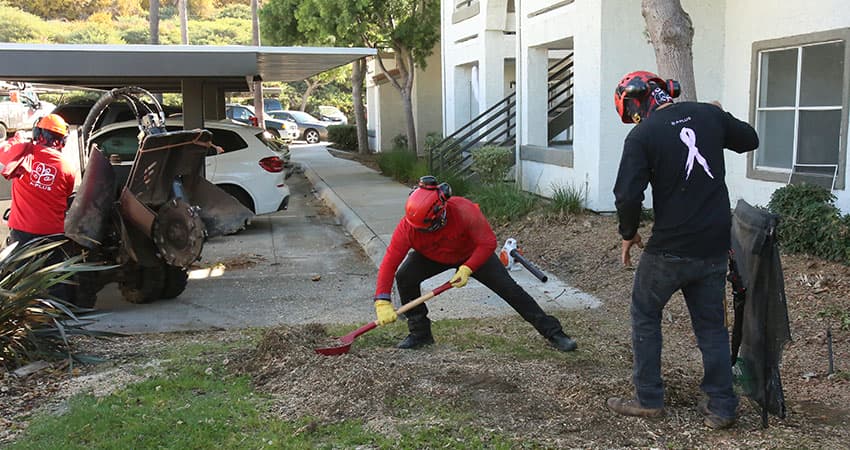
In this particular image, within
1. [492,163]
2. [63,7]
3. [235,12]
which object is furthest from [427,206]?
[235,12]

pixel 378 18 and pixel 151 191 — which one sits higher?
pixel 378 18

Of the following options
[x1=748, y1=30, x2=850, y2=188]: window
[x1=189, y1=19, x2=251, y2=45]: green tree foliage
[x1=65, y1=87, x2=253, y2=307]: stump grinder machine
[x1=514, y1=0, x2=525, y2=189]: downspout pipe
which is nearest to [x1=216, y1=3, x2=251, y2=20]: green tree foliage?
[x1=189, y1=19, x2=251, y2=45]: green tree foliage

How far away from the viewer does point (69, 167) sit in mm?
6539

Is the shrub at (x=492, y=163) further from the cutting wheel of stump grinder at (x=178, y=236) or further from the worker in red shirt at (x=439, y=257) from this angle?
the worker in red shirt at (x=439, y=257)

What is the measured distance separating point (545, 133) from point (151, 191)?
744cm

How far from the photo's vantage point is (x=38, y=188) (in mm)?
6332

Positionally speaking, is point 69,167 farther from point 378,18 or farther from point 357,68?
point 357,68

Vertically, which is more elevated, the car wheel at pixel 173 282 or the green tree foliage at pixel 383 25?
the green tree foliage at pixel 383 25

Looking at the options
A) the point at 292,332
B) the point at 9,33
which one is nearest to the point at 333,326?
the point at 292,332

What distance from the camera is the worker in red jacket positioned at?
632cm

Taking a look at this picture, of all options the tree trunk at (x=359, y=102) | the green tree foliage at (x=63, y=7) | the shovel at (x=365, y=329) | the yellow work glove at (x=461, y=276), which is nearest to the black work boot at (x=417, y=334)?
the shovel at (x=365, y=329)

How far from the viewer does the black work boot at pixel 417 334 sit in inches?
218

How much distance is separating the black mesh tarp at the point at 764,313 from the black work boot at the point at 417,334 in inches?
87.9

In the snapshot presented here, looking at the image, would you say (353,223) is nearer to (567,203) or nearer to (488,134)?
(567,203)
